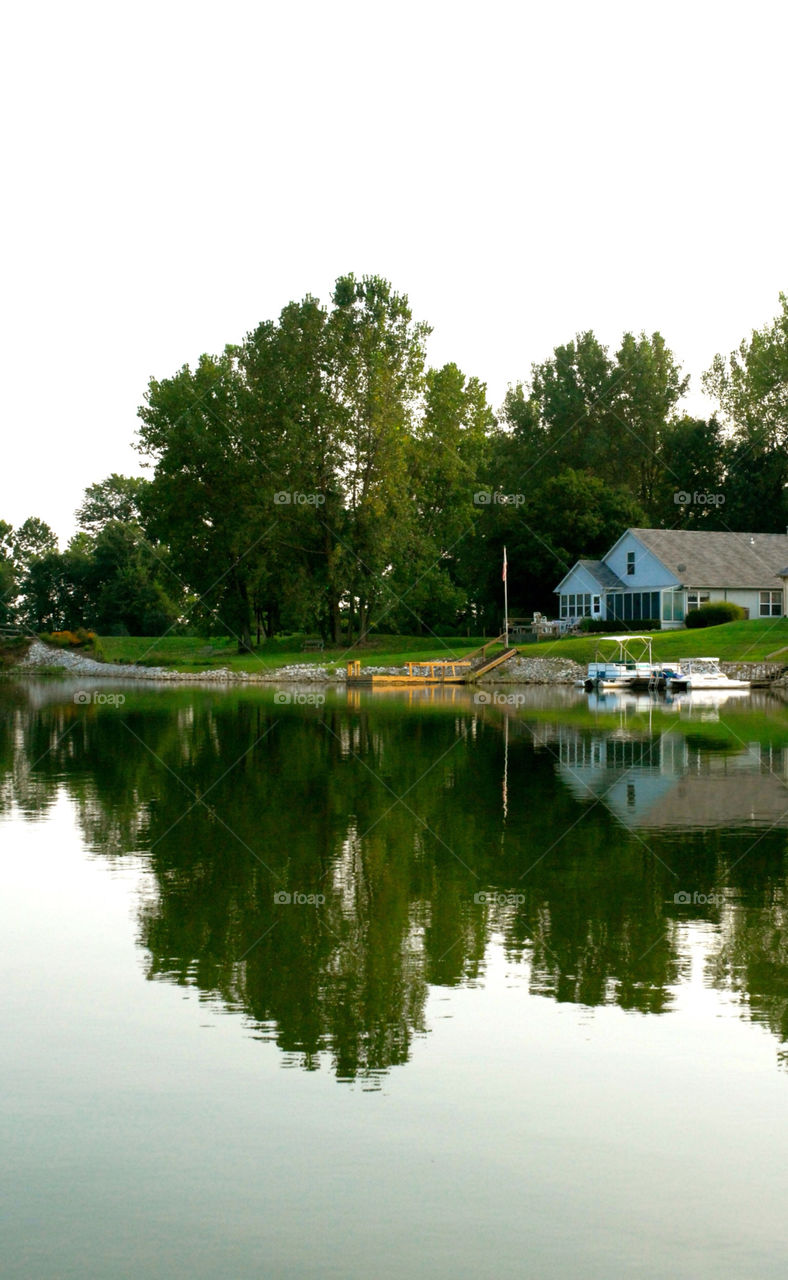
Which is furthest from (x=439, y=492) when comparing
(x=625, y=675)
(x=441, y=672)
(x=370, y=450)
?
(x=625, y=675)

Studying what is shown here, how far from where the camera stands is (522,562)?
99.8 m

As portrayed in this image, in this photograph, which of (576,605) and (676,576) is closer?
(676,576)

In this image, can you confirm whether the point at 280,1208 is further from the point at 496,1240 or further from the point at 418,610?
the point at 418,610

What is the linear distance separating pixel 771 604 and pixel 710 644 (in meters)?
18.9

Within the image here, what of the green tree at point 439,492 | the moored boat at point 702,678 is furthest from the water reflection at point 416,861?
the green tree at point 439,492

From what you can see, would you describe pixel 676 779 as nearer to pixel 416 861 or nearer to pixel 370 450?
pixel 416 861

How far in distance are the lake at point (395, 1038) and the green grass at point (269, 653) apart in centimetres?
5936

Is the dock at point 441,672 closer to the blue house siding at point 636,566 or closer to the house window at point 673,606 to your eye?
the house window at point 673,606

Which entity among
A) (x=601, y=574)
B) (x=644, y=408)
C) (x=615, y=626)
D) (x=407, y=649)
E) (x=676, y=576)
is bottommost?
(x=407, y=649)

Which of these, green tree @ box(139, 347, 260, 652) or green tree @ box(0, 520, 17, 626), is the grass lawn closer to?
green tree @ box(139, 347, 260, 652)

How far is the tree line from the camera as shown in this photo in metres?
85.1

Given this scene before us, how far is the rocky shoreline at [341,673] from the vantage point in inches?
2662

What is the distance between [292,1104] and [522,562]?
92.0 meters

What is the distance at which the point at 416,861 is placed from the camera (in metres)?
17.3
